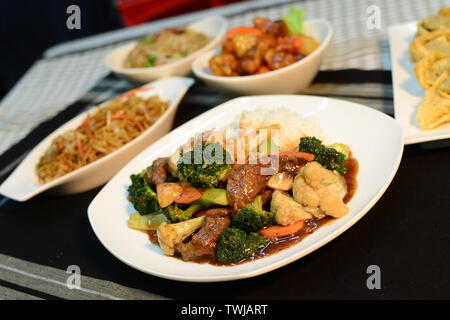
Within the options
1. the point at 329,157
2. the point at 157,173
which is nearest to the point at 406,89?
the point at 329,157

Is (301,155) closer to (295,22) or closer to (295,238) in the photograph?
(295,238)

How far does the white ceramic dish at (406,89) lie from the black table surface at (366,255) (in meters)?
0.14

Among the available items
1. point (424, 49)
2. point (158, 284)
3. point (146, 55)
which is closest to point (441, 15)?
point (424, 49)

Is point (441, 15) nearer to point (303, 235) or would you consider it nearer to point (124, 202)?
point (303, 235)

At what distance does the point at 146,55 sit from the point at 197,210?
2.27m

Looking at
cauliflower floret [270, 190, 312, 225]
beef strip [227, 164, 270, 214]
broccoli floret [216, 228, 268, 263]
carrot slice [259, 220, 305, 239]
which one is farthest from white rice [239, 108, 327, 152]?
broccoli floret [216, 228, 268, 263]

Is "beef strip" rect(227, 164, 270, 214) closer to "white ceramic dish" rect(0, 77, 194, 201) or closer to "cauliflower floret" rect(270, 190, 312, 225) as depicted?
"cauliflower floret" rect(270, 190, 312, 225)

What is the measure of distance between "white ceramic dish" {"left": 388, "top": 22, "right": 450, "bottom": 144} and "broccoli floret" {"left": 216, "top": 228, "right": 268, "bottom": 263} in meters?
1.05

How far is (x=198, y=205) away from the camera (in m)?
2.35

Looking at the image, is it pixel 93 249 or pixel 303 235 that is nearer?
pixel 303 235

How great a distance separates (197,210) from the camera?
7.75 ft

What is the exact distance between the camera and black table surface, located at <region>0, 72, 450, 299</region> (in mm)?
1872

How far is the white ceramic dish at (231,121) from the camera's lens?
197cm

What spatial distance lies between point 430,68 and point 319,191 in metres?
1.42
